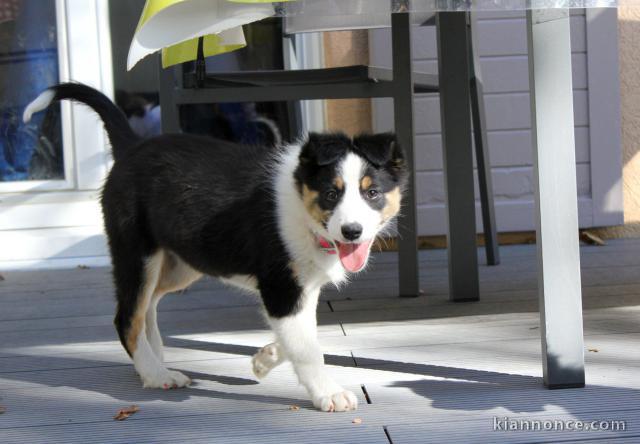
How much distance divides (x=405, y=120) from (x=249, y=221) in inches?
55.6

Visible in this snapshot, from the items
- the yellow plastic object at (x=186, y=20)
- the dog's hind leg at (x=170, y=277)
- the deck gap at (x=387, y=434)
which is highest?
the yellow plastic object at (x=186, y=20)

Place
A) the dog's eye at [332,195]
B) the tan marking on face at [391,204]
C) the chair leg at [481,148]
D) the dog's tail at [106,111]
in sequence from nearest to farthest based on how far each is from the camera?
the dog's eye at [332,195]
the tan marking on face at [391,204]
the dog's tail at [106,111]
the chair leg at [481,148]

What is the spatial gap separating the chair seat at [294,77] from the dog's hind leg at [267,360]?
1.55 metres

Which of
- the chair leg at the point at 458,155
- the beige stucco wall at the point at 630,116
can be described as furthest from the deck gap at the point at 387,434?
the beige stucco wall at the point at 630,116

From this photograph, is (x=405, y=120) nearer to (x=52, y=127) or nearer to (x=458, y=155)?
(x=458, y=155)

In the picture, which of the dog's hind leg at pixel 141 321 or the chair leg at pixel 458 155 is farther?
the chair leg at pixel 458 155

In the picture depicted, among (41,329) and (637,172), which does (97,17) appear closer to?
(41,329)

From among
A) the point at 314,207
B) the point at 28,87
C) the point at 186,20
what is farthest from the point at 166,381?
the point at 28,87

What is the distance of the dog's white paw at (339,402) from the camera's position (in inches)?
97.0

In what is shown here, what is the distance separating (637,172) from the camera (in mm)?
5559

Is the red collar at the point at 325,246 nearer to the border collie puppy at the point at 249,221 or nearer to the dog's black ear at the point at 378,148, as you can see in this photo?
the border collie puppy at the point at 249,221

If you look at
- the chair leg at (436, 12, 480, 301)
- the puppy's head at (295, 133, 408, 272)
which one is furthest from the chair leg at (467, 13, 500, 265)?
the puppy's head at (295, 133, 408, 272)

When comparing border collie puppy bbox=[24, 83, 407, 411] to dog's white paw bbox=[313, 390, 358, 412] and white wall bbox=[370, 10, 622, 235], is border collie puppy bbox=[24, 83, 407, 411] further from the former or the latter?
white wall bbox=[370, 10, 622, 235]

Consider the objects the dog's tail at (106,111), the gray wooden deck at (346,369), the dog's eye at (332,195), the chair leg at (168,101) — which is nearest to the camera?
the gray wooden deck at (346,369)
